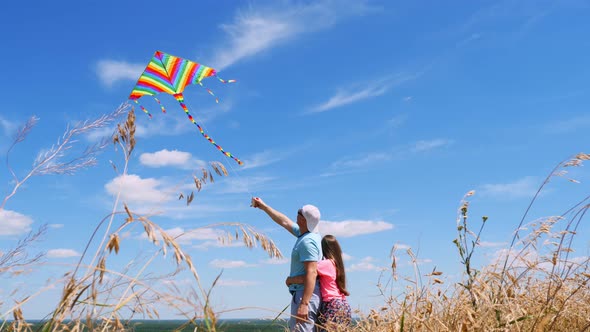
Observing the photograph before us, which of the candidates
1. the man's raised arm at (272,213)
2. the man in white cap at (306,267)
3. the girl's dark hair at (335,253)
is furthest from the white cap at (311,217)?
the man's raised arm at (272,213)

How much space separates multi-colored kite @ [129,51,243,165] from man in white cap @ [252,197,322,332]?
153cm

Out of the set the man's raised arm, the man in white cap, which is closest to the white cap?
the man in white cap

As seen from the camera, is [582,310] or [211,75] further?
[211,75]

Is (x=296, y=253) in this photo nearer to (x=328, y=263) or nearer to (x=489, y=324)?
(x=328, y=263)

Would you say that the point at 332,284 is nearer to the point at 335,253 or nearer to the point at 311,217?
the point at 335,253

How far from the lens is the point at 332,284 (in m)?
4.71

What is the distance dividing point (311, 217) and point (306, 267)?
0.46 meters

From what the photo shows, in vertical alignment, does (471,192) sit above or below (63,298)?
above

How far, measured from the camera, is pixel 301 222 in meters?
4.71

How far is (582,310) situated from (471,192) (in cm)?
124

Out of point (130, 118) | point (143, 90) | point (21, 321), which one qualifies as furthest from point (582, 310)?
point (143, 90)

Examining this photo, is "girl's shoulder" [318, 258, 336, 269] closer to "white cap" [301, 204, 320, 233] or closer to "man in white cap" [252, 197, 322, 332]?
"man in white cap" [252, 197, 322, 332]

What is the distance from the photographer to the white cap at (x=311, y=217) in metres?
4.68

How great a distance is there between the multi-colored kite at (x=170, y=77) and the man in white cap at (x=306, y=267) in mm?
1527
